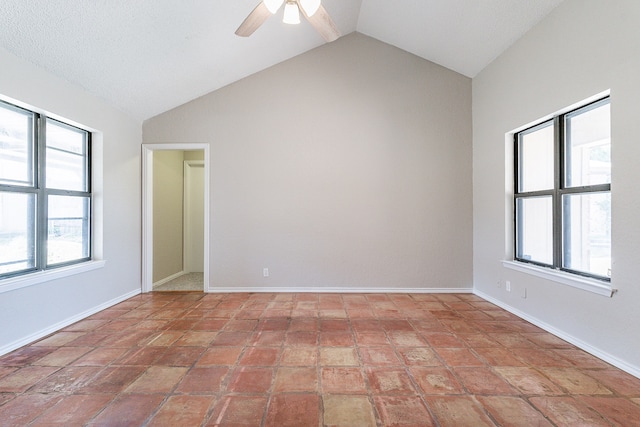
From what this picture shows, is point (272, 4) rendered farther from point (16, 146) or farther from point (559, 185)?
point (559, 185)

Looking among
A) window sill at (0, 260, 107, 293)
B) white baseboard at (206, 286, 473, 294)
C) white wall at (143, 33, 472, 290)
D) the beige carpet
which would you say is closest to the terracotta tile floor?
window sill at (0, 260, 107, 293)

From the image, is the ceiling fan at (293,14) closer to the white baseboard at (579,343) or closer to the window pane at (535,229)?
the window pane at (535,229)

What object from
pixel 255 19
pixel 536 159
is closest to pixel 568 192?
pixel 536 159

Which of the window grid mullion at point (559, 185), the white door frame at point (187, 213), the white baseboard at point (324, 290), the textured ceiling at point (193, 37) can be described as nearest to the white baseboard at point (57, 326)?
the white baseboard at point (324, 290)

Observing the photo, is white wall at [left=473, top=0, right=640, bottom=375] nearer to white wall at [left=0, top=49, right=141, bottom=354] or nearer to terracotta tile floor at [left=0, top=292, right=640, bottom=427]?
terracotta tile floor at [left=0, top=292, right=640, bottom=427]

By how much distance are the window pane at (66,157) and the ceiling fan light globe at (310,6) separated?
2.83 metres

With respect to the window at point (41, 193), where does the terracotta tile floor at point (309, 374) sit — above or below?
below

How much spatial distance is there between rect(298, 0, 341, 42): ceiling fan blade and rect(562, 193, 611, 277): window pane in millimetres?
2703

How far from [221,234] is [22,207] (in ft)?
7.02

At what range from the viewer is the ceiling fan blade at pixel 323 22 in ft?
7.51

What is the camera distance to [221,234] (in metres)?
4.47

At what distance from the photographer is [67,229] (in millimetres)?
3357

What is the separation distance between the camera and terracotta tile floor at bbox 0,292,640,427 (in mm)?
1771

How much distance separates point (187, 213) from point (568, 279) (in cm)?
575
